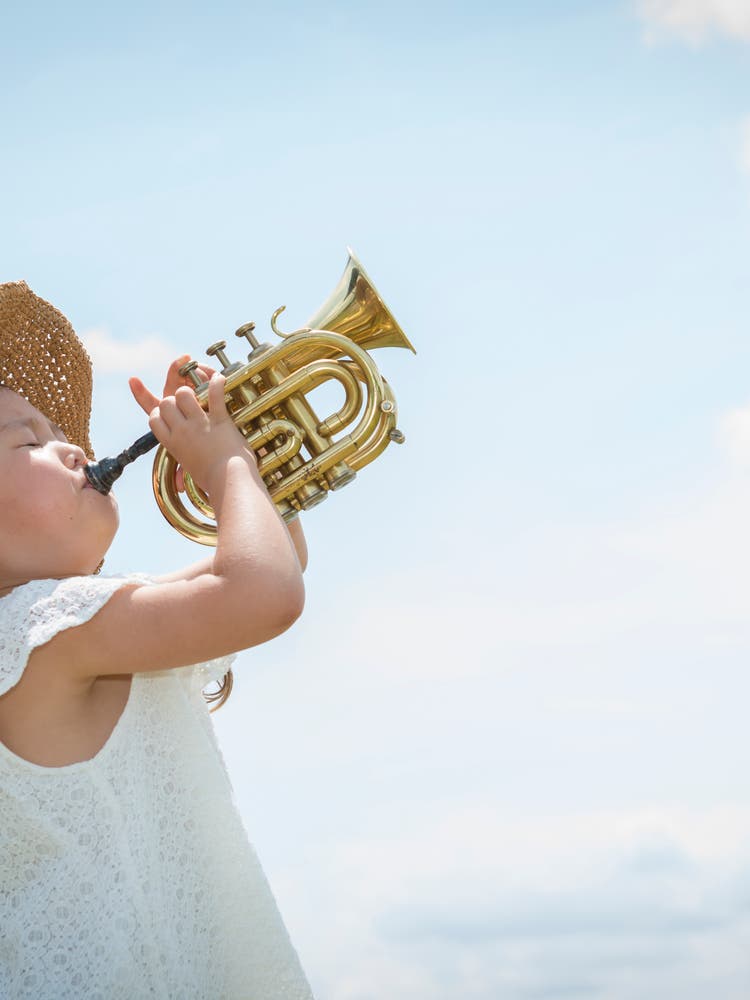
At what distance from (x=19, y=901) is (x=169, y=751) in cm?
45

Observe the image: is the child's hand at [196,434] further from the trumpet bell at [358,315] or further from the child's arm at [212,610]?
the trumpet bell at [358,315]

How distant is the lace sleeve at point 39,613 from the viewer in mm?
2807

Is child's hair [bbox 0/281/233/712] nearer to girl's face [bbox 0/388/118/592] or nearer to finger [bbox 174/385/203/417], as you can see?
girl's face [bbox 0/388/118/592]

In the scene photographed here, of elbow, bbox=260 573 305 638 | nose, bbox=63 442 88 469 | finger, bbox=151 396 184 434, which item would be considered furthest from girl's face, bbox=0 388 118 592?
elbow, bbox=260 573 305 638

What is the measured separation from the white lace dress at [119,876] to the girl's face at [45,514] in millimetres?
123

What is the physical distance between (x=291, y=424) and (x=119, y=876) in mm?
1101

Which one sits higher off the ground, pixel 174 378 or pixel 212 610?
pixel 174 378

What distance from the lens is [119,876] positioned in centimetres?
281

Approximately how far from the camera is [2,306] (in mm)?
3344

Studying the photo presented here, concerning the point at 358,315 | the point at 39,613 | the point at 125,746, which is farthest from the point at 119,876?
the point at 358,315

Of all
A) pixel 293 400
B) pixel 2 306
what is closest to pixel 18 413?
pixel 2 306

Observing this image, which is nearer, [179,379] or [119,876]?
[119,876]

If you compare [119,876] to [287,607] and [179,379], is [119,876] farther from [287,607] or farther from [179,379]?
[179,379]

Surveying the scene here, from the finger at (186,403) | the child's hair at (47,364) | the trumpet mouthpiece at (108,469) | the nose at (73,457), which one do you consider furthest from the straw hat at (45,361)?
the finger at (186,403)
